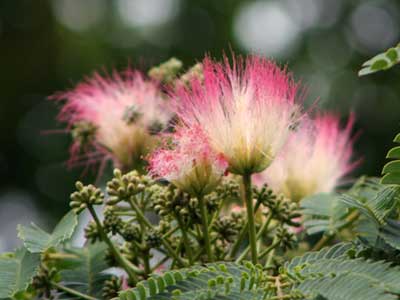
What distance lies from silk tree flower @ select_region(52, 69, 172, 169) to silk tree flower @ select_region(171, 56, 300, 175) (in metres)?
0.44

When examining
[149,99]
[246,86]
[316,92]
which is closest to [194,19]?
[316,92]

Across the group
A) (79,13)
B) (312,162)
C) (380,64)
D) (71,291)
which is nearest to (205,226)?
(71,291)

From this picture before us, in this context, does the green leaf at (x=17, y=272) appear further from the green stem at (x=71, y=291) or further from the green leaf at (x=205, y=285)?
the green leaf at (x=205, y=285)

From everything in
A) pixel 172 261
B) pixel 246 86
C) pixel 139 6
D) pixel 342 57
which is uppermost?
pixel 139 6

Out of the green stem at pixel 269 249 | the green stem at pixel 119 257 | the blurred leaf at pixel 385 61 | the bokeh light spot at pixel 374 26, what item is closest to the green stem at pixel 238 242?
the green stem at pixel 269 249

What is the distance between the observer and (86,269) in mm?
2707

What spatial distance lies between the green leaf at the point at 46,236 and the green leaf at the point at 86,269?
0.31 m

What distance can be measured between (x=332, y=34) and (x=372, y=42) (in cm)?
57

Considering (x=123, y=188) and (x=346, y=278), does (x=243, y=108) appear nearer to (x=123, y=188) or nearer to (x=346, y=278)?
(x=123, y=188)

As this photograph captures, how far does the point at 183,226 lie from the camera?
2406 mm

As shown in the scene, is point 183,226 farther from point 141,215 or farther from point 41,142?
point 41,142

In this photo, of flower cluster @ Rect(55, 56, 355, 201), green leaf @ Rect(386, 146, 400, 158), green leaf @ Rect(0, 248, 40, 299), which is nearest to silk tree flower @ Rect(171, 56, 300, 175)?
flower cluster @ Rect(55, 56, 355, 201)

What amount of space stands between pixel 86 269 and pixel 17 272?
1.46 feet

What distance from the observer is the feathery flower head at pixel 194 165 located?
7.65 feet
